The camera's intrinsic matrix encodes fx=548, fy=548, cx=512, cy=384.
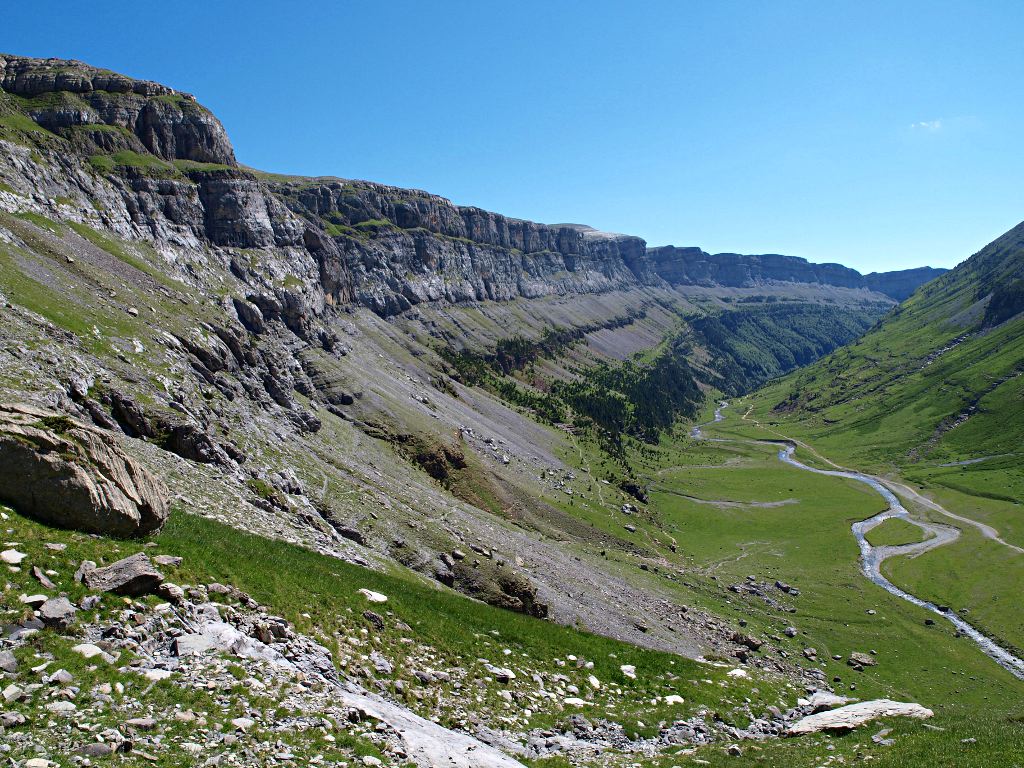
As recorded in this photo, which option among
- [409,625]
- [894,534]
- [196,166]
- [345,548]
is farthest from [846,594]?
[196,166]

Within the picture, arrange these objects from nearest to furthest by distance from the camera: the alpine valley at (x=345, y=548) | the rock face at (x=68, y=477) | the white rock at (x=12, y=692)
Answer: the white rock at (x=12, y=692), the alpine valley at (x=345, y=548), the rock face at (x=68, y=477)

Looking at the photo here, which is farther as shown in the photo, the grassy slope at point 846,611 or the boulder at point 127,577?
the grassy slope at point 846,611

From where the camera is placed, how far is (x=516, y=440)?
14088cm

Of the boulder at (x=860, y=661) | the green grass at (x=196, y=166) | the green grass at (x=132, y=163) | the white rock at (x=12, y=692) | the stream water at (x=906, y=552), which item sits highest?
the green grass at (x=196, y=166)

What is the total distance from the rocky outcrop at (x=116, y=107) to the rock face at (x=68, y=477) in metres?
123

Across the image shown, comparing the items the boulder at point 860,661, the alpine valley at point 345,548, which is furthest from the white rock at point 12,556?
the boulder at point 860,661

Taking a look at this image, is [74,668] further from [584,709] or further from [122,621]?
[584,709]

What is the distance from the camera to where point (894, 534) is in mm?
123375

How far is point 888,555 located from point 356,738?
127512mm

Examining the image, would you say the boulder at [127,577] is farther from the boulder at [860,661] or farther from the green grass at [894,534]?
the green grass at [894,534]

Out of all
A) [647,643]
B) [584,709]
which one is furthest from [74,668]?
[647,643]

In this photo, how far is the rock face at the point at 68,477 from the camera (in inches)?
839

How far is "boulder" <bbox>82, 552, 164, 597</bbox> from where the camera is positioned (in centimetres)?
1881

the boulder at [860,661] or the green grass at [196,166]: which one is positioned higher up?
the green grass at [196,166]
